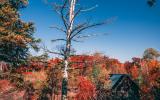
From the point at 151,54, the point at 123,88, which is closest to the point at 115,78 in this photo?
the point at 123,88

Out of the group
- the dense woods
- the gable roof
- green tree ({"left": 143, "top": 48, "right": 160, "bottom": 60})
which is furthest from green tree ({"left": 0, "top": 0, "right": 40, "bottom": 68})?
green tree ({"left": 143, "top": 48, "right": 160, "bottom": 60})

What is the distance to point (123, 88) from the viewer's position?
158 feet

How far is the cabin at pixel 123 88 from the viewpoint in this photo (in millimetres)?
45969

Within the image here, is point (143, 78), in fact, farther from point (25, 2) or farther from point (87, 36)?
point (87, 36)

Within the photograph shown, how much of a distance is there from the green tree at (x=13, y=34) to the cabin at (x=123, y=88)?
23.0m

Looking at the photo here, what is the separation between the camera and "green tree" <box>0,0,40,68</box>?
23.7 metres

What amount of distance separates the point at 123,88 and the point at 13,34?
29692 millimetres

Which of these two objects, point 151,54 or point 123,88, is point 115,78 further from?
point 151,54

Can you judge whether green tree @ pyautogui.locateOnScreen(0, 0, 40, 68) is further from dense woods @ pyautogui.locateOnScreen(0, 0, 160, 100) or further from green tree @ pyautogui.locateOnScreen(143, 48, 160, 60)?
green tree @ pyautogui.locateOnScreen(143, 48, 160, 60)

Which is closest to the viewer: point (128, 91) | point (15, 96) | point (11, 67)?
point (11, 67)

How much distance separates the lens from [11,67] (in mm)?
25594

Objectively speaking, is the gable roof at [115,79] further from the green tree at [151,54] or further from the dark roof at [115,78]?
the green tree at [151,54]

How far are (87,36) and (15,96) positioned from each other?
26271mm

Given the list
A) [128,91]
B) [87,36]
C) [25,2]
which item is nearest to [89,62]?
[87,36]
